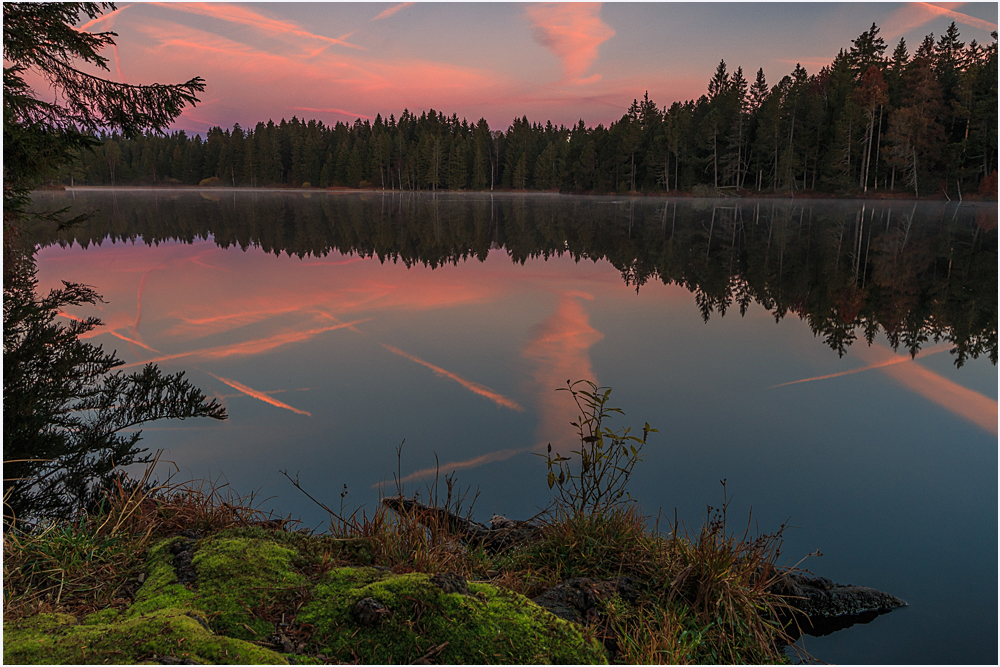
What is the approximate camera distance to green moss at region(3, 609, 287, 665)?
8.14ft

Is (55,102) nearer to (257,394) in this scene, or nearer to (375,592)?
(257,394)

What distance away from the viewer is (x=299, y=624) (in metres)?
2.97

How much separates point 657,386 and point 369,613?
17.6 ft

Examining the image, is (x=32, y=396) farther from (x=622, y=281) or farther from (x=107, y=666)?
(x=622, y=281)

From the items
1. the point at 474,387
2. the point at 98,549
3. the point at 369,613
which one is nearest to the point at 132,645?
the point at 369,613

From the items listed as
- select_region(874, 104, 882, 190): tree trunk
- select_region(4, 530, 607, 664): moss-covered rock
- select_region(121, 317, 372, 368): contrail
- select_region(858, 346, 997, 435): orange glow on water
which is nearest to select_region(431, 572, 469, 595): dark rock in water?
select_region(4, 530, 607, 664): moss-covered rock

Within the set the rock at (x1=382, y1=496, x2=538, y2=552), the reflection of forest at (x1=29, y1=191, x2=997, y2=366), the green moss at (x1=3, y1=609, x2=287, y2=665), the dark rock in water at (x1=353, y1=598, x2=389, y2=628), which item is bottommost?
the rock at (x1=382, y1=496, x2=538, y2=552)

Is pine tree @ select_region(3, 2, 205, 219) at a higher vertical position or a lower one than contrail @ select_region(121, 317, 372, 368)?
higher

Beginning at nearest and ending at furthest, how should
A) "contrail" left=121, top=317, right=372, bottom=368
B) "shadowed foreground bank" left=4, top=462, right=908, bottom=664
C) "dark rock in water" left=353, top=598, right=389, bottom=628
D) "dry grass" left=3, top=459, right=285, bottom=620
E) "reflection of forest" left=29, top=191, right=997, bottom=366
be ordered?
"shadowed foreground bank" left=4, top=462, right=908, bottom=664, "dark rock in water" left=353, top=598, right=389, bottom=628, "dry grass" left=3, top=459, right=285, bottom=620, "contrail" left=121, top=317, right=372, bottom=368, "reflection of forest" left=29, top=191, right=997, bottom=366

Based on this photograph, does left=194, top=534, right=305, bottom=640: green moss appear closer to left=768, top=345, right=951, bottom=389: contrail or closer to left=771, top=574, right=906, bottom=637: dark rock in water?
left=771, top=574, right=906, bottom=637: dark rock in water

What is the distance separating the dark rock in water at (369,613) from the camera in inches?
114

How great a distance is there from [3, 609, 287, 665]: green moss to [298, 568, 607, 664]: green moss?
37 centimetres

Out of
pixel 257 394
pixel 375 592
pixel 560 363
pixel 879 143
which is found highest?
pixel 879 143

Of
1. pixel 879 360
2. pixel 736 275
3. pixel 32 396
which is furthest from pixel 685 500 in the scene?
pixel 736 275
